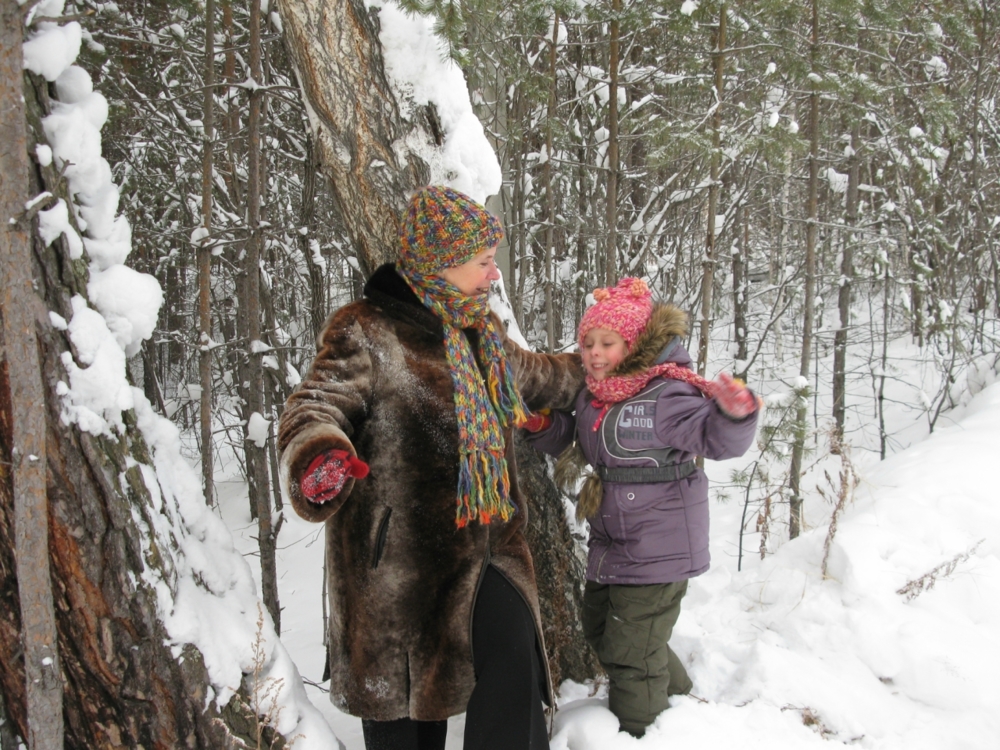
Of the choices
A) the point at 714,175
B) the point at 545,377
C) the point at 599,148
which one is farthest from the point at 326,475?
the point at 599,148

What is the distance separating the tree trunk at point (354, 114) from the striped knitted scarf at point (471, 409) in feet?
1.63

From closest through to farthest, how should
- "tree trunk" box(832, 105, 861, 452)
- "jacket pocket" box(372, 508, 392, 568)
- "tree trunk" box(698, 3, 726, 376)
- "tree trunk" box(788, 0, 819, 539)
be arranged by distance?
"jacket pocket" box(372, 508, 392, 568)
"tree trunk" box(698, 3, 726, 376)
"tree trunk" box(788, 0, 819, 539)
"tree trunk" box(832, 105, 861, 452)

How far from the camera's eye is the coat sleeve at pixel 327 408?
169 cm

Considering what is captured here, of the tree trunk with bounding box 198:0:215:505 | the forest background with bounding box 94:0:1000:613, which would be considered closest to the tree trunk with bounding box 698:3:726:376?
the forest background with bounding box 94:0:1000:613

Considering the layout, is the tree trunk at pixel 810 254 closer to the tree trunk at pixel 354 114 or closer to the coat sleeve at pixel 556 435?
the coat sleeve at pixel 556 435

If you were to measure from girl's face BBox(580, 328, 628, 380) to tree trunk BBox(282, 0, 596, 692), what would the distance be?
838mm

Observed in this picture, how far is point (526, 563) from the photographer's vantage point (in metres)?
2.29

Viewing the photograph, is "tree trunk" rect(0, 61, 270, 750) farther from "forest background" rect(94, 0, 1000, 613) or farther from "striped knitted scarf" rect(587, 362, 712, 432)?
"striped knitted scarf" rect(587, 362, 712, 432)

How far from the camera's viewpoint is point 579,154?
7.54 meters

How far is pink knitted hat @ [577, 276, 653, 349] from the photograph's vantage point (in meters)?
2.45

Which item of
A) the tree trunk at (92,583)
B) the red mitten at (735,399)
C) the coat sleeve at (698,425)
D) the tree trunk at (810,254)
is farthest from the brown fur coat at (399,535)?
the tree trunk at (810,254)

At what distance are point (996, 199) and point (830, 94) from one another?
5.02m

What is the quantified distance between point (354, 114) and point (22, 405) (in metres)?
1.52

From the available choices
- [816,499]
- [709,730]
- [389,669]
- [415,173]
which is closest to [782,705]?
[709,730]
